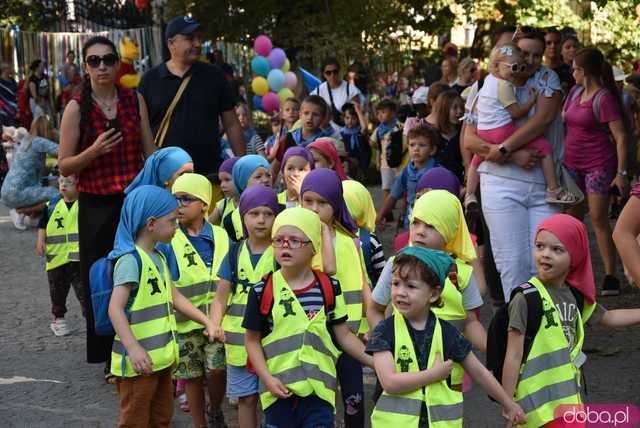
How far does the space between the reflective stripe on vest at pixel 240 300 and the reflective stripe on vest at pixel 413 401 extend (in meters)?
1.33

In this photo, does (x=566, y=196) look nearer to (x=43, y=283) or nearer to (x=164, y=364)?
(x=164, y=364)

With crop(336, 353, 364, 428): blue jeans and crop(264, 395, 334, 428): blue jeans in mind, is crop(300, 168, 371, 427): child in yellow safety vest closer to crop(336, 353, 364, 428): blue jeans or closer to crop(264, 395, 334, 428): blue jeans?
crop(336, 353, 364, 428): blue jeans

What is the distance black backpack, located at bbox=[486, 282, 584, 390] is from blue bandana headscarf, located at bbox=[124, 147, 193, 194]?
251 centimetres

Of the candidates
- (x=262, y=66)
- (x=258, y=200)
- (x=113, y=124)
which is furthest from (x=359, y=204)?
(x=262, y=66)

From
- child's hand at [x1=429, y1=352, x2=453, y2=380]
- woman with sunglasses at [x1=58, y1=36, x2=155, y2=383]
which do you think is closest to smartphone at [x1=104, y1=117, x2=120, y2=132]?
woman with sunglasses at [x1=58, y1=36, x2=155, y2=383]

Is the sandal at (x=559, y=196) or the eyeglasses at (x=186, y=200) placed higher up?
the eyeglasses at (x=186, y=200)

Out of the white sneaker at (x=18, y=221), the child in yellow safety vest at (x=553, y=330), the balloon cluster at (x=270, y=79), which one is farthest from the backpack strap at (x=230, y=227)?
the white sneaker at (x=18, y=221)

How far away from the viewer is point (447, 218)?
540 centimetres

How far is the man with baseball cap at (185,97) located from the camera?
770 centimetres

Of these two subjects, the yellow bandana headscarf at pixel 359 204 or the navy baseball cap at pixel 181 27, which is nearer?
the yellow bandana headscarf at pixel 359 204

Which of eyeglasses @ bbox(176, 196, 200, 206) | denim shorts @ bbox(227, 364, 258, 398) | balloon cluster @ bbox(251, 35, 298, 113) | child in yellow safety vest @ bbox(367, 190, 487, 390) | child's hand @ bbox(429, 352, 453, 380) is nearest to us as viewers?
child's hand @ bbox(429, 352, 453, 380)

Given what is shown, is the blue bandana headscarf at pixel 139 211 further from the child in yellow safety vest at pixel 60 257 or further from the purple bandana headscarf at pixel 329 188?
the child in yellow safety vest at pixel 60 257

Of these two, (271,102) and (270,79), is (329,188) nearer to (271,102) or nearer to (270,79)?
(271,102)

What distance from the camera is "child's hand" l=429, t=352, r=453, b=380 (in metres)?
4.52
